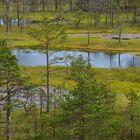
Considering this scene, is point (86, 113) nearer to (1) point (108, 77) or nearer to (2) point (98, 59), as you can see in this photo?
(1) point (108, 77)

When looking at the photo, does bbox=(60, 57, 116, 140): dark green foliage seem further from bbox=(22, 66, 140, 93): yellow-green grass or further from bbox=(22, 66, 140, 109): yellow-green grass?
bbox=(22, 66, 140, 93): yellow-green grass

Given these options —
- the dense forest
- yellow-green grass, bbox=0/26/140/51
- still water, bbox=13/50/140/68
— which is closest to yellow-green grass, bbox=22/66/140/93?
the dense forest

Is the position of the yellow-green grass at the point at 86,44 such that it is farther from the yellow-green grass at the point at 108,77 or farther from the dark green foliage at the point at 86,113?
the dark green foliage at the point at 86,113

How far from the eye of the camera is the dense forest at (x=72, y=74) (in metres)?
44.1

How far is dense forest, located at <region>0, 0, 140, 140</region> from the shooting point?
1735 inches

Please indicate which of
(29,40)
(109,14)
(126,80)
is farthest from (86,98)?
(109,14)

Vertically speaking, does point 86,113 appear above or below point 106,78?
above

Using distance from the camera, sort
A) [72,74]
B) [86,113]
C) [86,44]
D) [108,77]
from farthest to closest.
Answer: [86,44]
[108,77]
[72,74]
[86,113]

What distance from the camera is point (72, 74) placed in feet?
164

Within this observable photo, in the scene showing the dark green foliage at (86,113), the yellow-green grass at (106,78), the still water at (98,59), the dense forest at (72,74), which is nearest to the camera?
the dark green foliage at (86,113)

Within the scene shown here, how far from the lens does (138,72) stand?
84.8 meters

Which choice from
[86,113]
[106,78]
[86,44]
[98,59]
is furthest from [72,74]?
[86,44]

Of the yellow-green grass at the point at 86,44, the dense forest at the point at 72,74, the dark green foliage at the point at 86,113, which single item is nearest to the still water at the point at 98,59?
the dense forest at the point at 72,74

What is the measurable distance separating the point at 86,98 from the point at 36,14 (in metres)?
141
